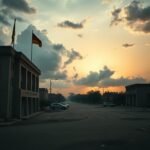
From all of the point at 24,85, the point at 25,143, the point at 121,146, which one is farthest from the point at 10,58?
the point at 121,146

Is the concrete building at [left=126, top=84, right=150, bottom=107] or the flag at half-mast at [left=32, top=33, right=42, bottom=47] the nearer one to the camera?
the flag at half-mast at [left=32, top=33, right=42, bottom=47]

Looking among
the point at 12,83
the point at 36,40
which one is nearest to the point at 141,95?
the point at 36,40

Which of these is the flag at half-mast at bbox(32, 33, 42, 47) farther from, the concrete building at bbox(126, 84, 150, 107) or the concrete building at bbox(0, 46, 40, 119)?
the concrete building at bbox(126, 84, 150, 107)

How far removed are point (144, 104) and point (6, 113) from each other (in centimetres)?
7964

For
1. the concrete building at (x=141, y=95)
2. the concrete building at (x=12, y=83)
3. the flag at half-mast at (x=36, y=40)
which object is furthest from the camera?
the concrete building at (x=141, y=95)

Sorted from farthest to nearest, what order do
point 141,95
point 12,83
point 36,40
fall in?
point 141,95 → point 36,40 → point 12,83

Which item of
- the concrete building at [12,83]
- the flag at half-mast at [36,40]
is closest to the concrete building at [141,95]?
the flag at half-mast at [36,40]

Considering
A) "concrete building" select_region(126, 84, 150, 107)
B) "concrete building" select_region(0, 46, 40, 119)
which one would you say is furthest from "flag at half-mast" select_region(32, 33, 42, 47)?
"concrete building" select_region(126, 84, 150, 107)

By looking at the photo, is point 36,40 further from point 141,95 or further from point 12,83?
point 141,95

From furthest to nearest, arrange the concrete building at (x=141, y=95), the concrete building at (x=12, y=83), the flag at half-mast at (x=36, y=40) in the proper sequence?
the concrete building at (x=141, y=95) → the flag at half-mast at (x=36, y=40) → the concrete building at (x=12, y=83)

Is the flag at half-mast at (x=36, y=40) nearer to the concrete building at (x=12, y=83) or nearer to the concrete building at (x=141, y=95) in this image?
the concrete building at (x=12, y=83)

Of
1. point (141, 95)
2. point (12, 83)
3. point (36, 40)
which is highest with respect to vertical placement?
point (36, 40)

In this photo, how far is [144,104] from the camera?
115375mm

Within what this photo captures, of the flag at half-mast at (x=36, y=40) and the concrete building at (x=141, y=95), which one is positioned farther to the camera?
the concrete building at (x=141, y=95)
